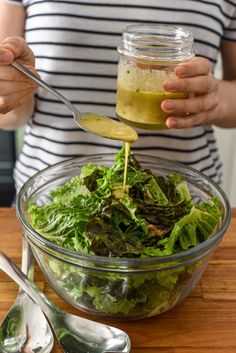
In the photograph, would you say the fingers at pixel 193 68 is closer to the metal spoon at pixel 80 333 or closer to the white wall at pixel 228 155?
the metal spoon at pixel 80 333

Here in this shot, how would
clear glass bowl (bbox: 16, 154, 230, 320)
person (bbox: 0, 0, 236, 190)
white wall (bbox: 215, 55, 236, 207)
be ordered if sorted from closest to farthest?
1. clear glass bowl (bbox: 16, 154, 230, 320)
2. person (bbox: 0, 0, 236, 190)
3. white wall (bbox: 215, 55, 236, 207)

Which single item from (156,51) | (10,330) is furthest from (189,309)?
(156,51)

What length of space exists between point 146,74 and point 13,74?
0.20m

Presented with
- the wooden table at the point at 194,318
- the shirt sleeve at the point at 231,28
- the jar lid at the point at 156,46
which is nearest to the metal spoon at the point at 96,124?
the jar lid at the point at 156,46

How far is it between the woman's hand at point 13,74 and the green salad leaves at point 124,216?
0.17 meters

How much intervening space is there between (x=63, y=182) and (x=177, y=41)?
29 cm

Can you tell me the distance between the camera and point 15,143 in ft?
6.46

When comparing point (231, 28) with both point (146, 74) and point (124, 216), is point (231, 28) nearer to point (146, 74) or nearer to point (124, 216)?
point (146, 74)

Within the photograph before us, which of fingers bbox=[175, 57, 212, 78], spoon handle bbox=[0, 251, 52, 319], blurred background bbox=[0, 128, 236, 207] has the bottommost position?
blurred background bbox=[0, 128, 236, 207]

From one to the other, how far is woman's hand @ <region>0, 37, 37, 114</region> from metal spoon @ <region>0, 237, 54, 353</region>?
314mm

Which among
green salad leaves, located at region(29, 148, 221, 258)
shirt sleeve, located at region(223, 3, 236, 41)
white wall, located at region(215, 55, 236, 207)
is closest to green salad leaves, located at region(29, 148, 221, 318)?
green salad leaves, located at region(29, 148, 221, 258)

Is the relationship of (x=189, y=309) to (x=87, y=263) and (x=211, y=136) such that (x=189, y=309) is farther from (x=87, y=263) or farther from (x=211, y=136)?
(x=211, y=136)

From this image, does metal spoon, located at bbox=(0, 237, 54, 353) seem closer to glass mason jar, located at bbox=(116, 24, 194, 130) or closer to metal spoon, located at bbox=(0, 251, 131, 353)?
metal spoon, located at bbox=(0, 251, 131, 353)

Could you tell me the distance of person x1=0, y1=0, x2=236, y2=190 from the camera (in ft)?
3.32
